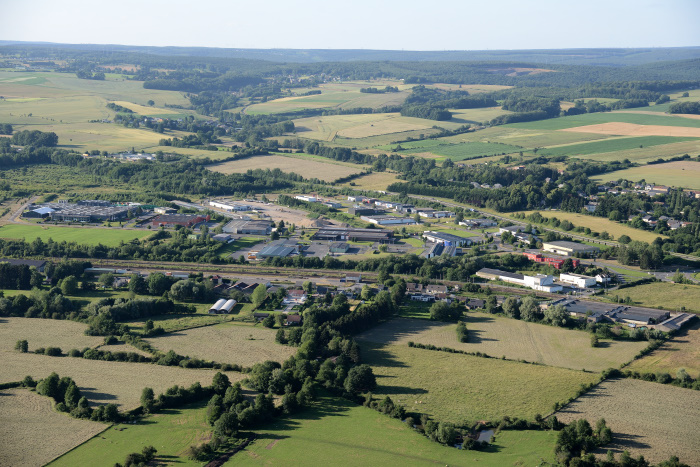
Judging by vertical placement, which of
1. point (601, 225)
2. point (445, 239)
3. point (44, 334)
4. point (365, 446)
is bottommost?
point (365, 446)

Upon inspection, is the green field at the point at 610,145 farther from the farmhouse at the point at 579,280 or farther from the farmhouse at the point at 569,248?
the farmhouse at the point at 579,280

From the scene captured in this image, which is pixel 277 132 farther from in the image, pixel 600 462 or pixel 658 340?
pixel 600 462

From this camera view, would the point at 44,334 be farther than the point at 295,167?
No

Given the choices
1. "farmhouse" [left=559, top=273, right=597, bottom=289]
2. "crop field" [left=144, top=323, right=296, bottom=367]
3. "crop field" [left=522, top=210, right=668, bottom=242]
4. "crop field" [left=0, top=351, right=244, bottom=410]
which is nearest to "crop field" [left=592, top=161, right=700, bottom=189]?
"crop field" [left=522, top=210, right=668, bottom=242]

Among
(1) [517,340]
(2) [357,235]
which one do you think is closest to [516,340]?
(1) [517,340]

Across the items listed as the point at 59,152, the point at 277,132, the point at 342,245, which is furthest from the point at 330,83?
the point at 342,245

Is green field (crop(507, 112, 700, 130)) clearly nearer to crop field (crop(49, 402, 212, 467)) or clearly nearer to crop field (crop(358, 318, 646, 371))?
crop field (crop(358, 318, 646, 371))

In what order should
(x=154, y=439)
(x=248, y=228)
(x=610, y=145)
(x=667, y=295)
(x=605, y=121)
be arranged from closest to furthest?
(x=154, y=439) < (x=667, y=295) < (x=248, y=228) < (x=610, y=145) < (x=605, y=121)

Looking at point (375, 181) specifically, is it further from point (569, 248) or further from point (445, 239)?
point (569, 248)
